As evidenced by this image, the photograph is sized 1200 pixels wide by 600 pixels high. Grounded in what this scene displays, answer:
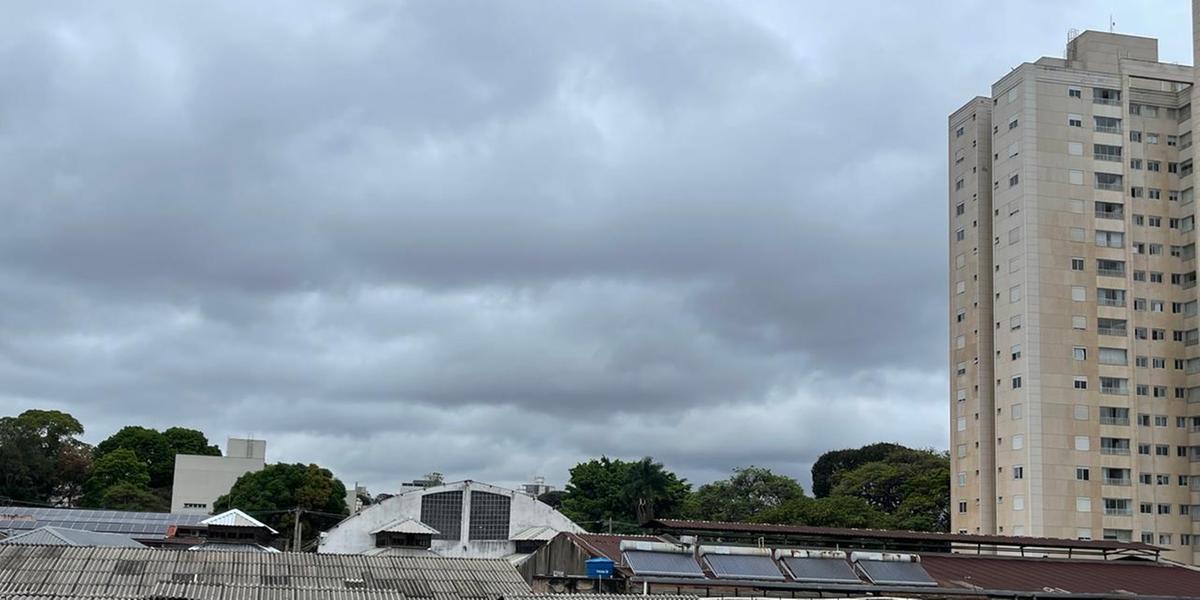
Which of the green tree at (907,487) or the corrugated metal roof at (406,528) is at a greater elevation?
the green tree at (907,487)

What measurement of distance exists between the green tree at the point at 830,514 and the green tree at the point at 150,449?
8345 cm

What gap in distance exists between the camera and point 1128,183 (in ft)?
346

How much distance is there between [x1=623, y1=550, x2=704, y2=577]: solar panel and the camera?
153 feet

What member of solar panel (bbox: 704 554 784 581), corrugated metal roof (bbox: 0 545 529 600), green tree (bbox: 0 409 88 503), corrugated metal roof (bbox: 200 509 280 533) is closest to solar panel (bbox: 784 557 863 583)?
solar panel (bbox: 704 554 784 581)

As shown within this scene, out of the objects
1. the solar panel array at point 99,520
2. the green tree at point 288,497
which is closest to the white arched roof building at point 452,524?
the solar panel array at point 99,520

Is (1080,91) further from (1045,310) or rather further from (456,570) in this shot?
(456,570)

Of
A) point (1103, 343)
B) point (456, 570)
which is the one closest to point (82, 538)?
point (456, 570)

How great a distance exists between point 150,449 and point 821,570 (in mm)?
127636

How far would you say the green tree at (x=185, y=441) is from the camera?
160 metres

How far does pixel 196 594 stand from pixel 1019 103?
287ft

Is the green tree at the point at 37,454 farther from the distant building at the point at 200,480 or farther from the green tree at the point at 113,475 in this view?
the distant building at the point at 200,480

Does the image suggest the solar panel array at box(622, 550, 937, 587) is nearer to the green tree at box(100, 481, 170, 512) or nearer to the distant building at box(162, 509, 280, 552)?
the distant building at box(162, 509, 280, 552)

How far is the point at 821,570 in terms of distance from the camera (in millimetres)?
50219

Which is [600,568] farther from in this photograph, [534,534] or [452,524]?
[452,524]
